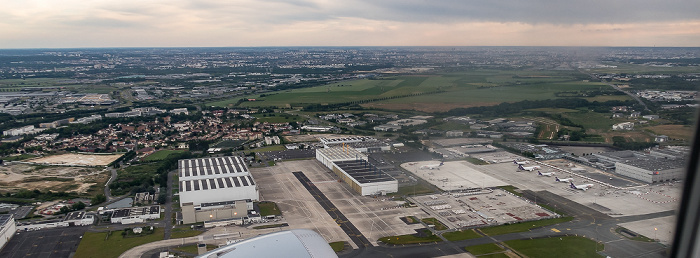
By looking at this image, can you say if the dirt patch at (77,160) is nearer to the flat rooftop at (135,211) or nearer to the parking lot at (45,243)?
the flat rooftop at (135,211)

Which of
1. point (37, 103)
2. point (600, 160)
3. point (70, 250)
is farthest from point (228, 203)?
point (37, 103)

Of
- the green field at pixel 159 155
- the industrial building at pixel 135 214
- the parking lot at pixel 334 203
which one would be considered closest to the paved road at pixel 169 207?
the industrial building at pixel 135 214

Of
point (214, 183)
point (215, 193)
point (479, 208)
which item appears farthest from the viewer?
point (214, 183)

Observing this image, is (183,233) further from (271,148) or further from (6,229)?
(271,148)

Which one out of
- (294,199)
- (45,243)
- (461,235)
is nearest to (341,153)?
(294,199)

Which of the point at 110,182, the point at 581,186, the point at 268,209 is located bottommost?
the point at 110,182

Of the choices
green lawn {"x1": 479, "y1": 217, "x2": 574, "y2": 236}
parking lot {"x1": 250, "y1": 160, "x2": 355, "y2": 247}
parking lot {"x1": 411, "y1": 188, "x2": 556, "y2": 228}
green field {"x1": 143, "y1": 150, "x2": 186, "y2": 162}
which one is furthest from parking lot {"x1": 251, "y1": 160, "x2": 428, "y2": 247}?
green field {"x1": 143, "y1": 150, "x2": 186, "y2": 162}
